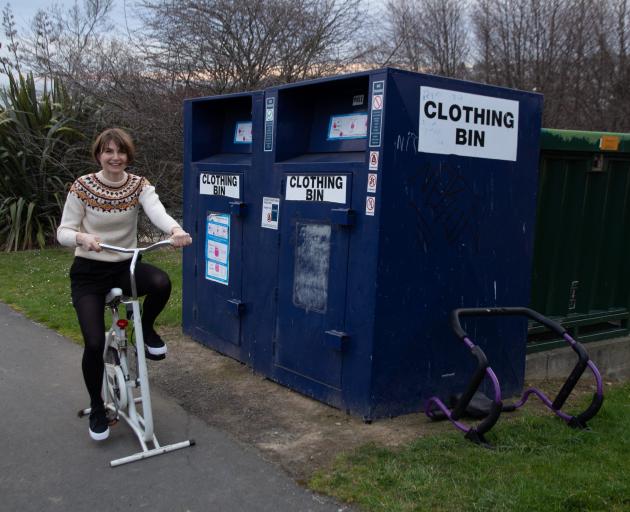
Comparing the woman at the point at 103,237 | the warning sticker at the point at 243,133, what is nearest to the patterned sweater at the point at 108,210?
the woman at the point at 103,237

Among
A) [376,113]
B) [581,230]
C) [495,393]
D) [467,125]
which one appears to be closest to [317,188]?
[376,113]

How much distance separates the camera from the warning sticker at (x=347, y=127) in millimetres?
4586

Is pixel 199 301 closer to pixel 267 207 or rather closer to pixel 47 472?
pixel 267 207

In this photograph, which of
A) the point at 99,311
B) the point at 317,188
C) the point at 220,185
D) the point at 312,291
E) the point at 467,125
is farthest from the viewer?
the point at 220,185

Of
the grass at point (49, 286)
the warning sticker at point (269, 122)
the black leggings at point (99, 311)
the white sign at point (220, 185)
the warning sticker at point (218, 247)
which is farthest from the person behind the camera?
the grass at point (49, 286)

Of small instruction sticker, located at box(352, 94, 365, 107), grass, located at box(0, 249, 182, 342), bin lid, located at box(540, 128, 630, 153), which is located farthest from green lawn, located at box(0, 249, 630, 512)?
grass, located at box(0, 249, 182, 342)

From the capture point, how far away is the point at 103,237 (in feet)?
13.7

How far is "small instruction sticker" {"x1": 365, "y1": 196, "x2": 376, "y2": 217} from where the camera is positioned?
13.9 ft

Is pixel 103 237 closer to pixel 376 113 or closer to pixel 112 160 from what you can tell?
pixel 112 160

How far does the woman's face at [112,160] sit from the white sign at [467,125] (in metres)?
1.77

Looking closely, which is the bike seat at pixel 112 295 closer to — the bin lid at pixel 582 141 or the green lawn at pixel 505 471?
the green lawn at pixel 505 471

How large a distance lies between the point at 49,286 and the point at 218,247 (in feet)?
13.4

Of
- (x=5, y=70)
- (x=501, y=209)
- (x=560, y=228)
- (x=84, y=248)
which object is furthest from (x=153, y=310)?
(x=5, y=70)

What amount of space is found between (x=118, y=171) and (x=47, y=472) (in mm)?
1717
